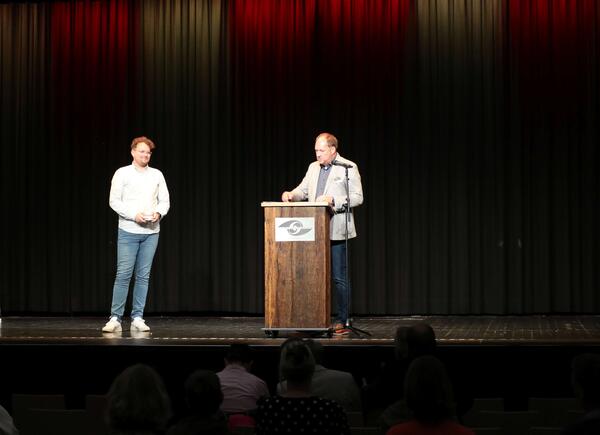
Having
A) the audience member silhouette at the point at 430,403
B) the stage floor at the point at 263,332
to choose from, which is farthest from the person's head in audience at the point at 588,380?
the stage floor at the point at 263,332

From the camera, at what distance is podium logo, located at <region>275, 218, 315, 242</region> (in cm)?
673

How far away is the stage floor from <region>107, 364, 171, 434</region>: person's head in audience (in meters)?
3.52

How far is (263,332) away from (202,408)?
4459mm

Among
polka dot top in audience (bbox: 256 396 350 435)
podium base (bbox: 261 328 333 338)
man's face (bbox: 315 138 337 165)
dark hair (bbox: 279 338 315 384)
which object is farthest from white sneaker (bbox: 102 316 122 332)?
polka dot top in audience (bbox: 256 396 350 435)

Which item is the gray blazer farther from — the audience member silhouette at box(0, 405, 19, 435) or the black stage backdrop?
the audience member silhouette at box(0, 405, 19, 435)

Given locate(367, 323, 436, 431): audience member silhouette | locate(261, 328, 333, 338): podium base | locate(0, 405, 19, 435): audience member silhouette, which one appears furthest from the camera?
locate(261, 328, 333, 338): podium base

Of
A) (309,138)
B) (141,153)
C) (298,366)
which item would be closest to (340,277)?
(141,153)

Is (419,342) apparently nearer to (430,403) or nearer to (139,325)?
(430,403)

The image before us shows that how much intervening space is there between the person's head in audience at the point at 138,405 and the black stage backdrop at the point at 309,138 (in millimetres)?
7275

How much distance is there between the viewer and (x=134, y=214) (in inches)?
299

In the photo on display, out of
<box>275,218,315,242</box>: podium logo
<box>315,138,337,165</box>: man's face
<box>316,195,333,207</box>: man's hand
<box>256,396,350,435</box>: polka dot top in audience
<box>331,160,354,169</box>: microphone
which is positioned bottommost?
<box>256,396,350,435</box>: polka dot top in audience

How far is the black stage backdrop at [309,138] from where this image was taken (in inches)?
384

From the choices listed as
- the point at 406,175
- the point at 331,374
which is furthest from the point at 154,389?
the point at 406,175

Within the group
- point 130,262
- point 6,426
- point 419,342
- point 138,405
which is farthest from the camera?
point 130,262
